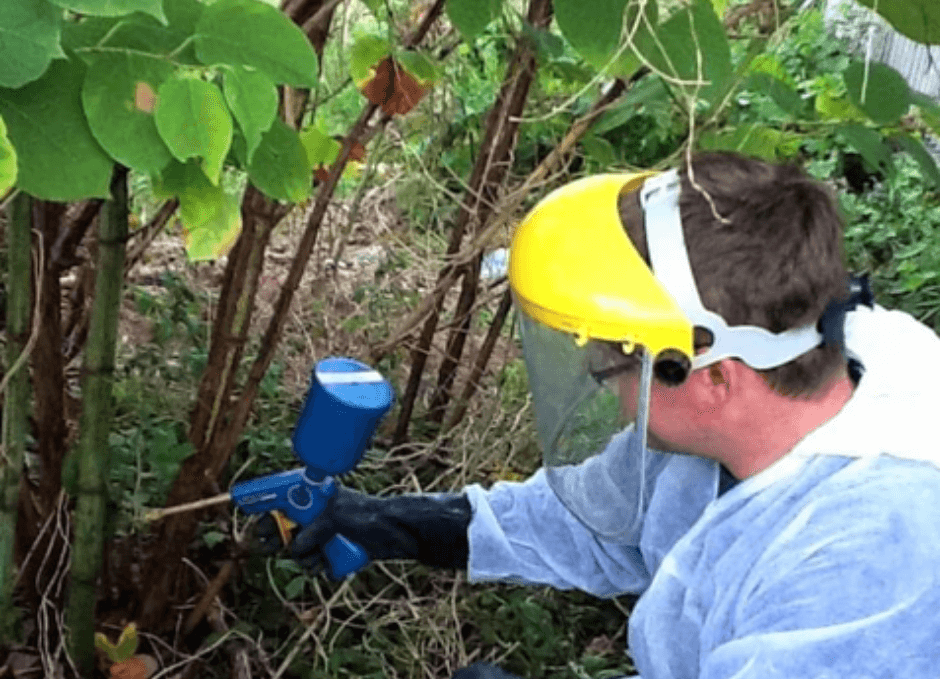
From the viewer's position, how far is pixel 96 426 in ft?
5.56

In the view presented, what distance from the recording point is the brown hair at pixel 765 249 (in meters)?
1.31

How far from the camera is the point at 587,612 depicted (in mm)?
2631

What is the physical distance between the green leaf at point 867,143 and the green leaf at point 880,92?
56mm

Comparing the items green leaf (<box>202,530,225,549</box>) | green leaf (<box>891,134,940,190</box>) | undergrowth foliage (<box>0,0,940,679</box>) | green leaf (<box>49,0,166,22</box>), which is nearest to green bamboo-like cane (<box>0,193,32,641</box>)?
undergrowth foliage (<box>0,0,940,679</box>)

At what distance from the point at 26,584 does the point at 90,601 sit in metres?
0.22

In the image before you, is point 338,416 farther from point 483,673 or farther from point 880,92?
point 880,92

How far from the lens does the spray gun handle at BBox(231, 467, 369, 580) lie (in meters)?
1.77

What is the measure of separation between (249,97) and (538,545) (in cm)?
103

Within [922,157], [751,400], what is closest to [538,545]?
[751,400]

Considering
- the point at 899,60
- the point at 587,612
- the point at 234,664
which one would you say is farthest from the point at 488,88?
the point at 899,60

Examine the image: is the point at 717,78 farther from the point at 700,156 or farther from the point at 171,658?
the point at 171,658

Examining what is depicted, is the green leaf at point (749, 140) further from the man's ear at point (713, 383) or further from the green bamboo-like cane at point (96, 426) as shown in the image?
the green bamboo-like cane at point (96, 426)

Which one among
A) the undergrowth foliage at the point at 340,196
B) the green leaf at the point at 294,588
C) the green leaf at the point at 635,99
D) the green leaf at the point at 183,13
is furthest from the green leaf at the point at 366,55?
the green leaf at the point at 294,588

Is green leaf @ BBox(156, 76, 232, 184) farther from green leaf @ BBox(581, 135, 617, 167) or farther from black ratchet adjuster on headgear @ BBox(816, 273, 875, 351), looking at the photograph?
green leaf @ BBox(581, 135, 617, 167)
